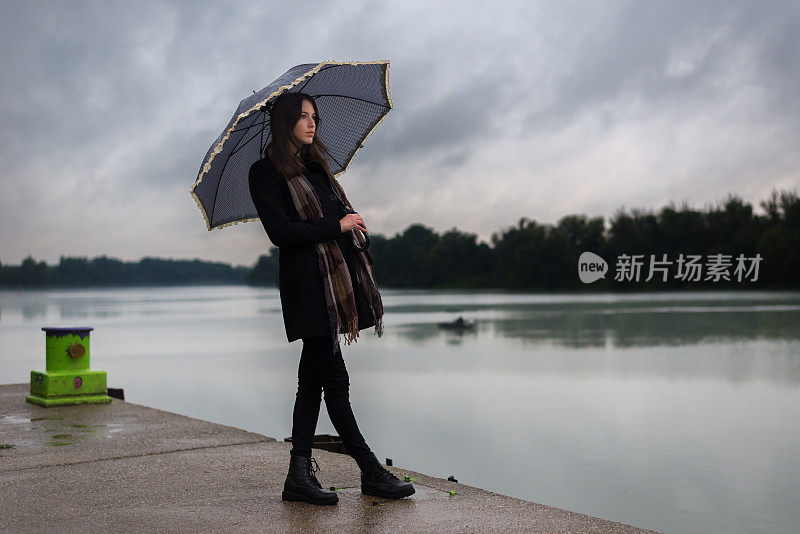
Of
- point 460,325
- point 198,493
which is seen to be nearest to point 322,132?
point 198,493

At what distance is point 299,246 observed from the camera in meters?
3.30

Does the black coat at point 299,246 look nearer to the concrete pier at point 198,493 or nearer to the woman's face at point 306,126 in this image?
the woman's face at point 306,126

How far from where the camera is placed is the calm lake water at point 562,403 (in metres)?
8.65

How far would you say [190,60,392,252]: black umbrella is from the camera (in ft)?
12.7

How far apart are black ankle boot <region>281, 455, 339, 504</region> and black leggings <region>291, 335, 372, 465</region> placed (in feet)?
0.15

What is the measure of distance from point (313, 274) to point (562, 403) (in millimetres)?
11946

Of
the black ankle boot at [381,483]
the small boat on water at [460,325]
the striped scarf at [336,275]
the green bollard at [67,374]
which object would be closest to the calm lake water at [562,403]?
the small boat on water at [460,325]

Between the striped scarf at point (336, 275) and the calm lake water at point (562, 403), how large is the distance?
5.25 metres

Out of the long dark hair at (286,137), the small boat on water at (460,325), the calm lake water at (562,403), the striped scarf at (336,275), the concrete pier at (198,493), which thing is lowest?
the calm lake water at (562,403)

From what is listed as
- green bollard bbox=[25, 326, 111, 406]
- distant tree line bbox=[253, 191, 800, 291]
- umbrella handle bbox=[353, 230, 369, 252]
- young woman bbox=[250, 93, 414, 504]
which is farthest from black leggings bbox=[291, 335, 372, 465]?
distant tree line bbox=[253, 191, 800, 291]

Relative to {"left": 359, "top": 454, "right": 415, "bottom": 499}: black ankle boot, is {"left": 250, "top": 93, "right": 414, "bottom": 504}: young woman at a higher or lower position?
higher

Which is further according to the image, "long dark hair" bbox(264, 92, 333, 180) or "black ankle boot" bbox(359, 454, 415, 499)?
"black ankle boot" bbox(359, 454, 415, 499)

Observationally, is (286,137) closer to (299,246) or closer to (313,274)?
(299,246)

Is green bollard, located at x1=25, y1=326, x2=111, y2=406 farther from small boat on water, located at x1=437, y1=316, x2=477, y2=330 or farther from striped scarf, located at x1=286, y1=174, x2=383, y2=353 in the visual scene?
small boat on water, located at x1=437, y1=316, x2=477, y2=330
